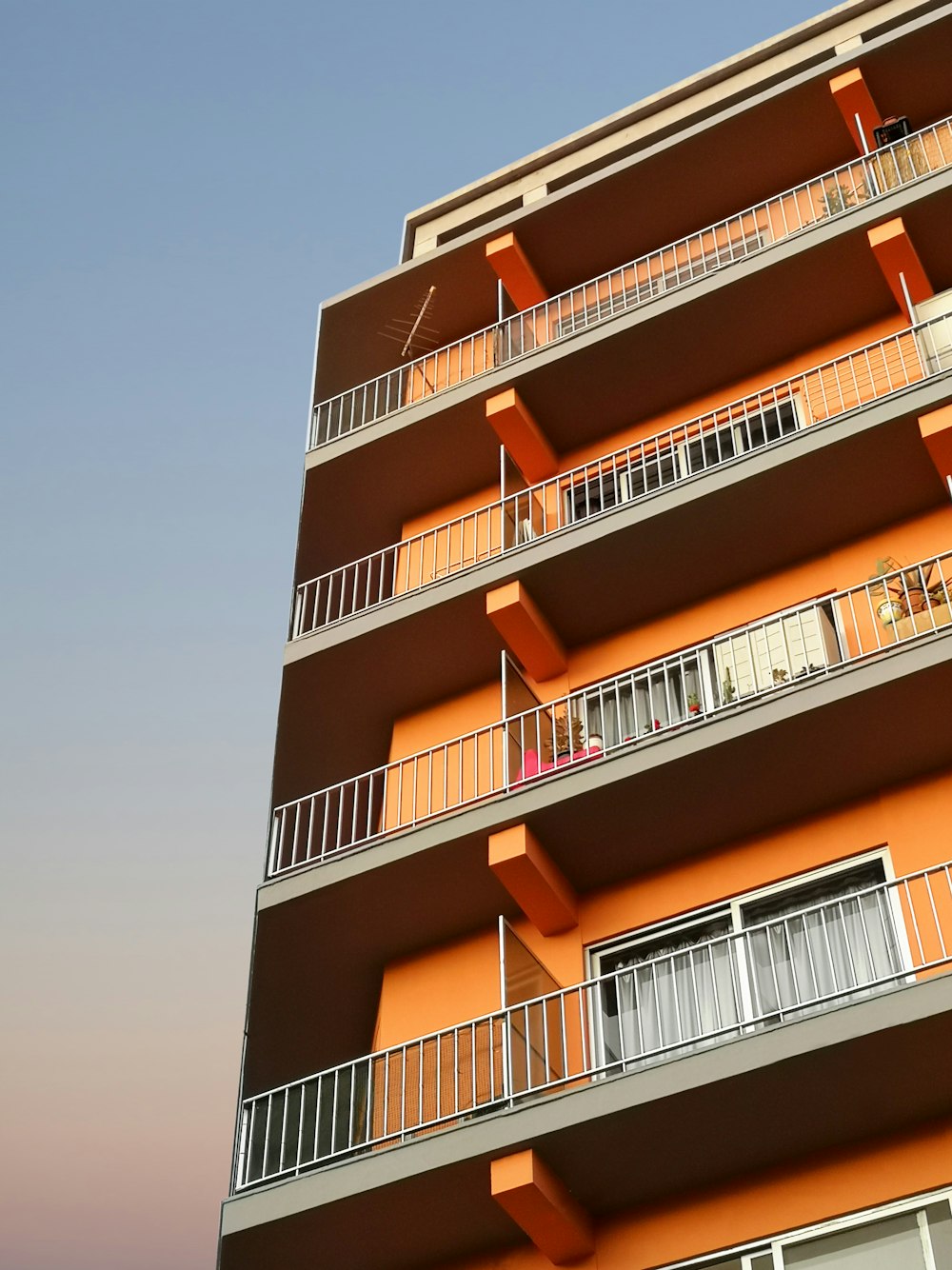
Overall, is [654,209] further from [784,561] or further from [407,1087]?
[407,1087]

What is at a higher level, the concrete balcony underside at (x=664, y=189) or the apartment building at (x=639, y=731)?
the concrete balcony underside at (x=664, y=189)

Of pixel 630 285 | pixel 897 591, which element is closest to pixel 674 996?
pixel 897 591

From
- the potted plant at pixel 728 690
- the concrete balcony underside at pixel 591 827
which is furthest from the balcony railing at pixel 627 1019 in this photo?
the potted plant at pixel 728 690

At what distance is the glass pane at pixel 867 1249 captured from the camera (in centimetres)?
1147

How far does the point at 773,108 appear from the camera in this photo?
2127 cm

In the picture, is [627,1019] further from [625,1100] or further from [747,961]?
[625,1100]

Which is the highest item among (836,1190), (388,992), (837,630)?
(837,630)

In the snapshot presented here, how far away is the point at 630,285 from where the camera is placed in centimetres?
2211

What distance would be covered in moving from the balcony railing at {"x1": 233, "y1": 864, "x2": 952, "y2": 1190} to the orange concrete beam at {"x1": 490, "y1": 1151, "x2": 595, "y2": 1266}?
584mm

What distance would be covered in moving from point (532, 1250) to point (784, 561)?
7.77 meters

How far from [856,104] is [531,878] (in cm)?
1211

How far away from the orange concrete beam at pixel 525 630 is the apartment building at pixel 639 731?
50mm

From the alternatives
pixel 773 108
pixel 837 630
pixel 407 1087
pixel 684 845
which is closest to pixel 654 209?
pixel 773 108

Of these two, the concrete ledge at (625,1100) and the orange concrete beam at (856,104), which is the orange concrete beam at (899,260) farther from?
the concrete ledge at (625,1100)
